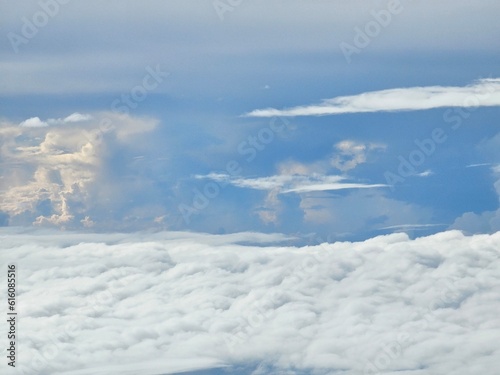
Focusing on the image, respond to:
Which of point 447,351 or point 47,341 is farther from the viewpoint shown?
point 447,351

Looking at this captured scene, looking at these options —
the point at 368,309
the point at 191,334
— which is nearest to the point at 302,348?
the point at 368,309

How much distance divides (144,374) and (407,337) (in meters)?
48.9

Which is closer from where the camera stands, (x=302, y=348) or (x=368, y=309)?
(x=368, y=309)

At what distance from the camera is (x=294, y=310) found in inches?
5418

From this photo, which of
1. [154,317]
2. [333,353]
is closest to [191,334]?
[154,317]

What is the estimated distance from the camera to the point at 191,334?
127750 millimetres

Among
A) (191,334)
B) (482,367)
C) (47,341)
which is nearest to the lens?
(47,341)

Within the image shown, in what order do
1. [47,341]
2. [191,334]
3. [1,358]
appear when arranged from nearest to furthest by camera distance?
[1,358] → [47,341] → [191,334]

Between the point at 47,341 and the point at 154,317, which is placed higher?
the point at 154,317

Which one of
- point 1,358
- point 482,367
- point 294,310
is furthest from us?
point 294,310

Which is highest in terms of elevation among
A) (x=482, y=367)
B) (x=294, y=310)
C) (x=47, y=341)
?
(x=294, y=310)

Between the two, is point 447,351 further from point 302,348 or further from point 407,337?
point 302,348

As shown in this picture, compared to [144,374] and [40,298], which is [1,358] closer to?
[40,298]

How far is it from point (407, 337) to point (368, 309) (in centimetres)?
897
